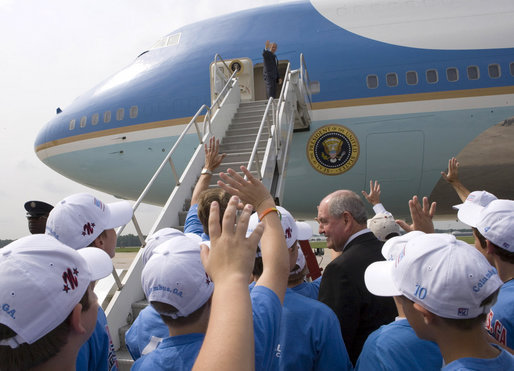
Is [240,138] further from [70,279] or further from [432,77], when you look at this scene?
[70,279]

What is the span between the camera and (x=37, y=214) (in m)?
3.59

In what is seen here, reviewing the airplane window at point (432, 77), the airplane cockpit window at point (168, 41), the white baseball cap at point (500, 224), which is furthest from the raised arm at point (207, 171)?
the airplane cockpit window at point (168, 41)

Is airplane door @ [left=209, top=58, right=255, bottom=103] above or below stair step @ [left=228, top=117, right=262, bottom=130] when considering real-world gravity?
above

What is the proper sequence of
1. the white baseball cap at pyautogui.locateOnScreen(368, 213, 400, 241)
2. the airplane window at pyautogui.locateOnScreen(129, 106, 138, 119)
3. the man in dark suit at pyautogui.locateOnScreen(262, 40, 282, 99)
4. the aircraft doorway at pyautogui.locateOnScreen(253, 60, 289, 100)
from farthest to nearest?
the aircraft doorway at pyautogui.locateOnScreen(253, 60, 289, 100) < the airplane window at pyautogui.locateOnScreen(129, 106, 138, 119) < the man in dark suit at pyautogui.locateOnScreen(262, 40, 282, 99) < the white baseball cap at pyautogui.locateOnScreen(368, 213, 400, 241)

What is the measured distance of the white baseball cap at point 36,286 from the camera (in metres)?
0.96

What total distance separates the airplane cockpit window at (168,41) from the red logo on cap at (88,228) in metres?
8.13

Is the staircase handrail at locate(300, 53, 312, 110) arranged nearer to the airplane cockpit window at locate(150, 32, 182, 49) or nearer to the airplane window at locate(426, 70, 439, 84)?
the airplane window at locate(426, 70, 439, 84)

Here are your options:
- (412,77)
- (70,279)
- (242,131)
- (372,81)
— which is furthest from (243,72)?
(70,279)

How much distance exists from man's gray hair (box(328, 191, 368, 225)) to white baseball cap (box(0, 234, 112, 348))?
1.78m

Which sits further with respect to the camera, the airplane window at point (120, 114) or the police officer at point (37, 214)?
the airplane window at point (120, 114)

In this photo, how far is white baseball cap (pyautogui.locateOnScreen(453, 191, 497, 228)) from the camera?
7.44 feet

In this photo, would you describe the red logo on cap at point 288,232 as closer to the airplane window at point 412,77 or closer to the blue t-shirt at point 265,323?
the blue t-shirt at point 265,323

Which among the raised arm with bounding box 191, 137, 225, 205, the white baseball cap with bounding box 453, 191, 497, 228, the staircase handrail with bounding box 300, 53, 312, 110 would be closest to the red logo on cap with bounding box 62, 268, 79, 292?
the white baseball cap with bounding box 453, 191, 497, 228

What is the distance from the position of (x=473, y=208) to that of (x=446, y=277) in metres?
1.34
